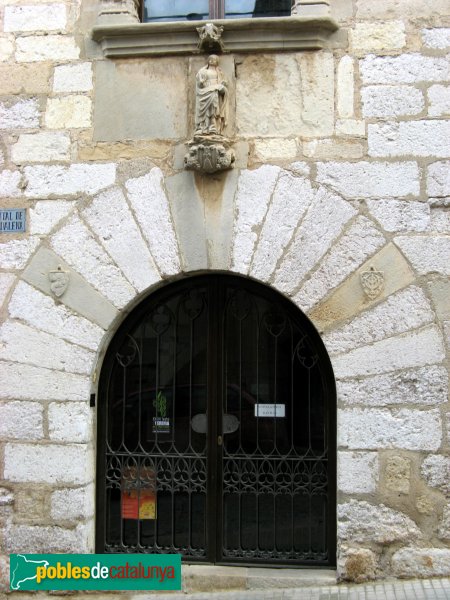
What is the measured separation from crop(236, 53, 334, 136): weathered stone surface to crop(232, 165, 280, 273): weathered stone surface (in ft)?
0.94

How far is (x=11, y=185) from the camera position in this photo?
184 inches

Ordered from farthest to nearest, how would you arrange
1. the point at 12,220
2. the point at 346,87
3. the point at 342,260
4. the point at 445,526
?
the point at 12,220, the point at 346,87, the point at 342,260, the point at 445,526

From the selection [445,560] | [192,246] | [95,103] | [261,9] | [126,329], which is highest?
[261,9]

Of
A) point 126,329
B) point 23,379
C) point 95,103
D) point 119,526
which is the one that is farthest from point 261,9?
point 119,526

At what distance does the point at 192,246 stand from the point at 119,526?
1.96 metres

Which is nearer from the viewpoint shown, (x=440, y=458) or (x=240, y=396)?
(x=440, y=458)

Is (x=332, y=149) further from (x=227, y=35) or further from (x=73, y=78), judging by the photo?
(x=73, y=78)

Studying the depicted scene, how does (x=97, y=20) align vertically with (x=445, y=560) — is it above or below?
above

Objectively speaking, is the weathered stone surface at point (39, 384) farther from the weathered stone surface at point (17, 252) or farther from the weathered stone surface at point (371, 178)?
the weathered stone surface at point (371, 178)

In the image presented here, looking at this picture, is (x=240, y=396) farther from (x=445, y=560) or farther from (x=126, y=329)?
(x=445, y=560)

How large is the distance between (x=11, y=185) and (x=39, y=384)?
4.43 ft

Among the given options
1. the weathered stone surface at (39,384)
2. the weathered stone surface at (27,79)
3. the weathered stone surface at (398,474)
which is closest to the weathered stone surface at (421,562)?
the weathered stone surface at (398,474)

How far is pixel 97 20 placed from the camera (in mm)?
4691

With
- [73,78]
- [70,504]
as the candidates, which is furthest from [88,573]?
[73,78]
